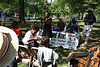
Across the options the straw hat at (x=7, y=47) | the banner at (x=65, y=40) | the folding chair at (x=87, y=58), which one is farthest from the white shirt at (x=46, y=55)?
the banner at (x=65, y=40)

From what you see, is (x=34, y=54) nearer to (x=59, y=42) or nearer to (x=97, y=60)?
(x=97, y=60)

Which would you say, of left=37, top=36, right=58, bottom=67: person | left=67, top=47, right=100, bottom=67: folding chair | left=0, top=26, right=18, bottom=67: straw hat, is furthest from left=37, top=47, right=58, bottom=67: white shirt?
left=0, top=26, right=18, bottom=67: straw hat

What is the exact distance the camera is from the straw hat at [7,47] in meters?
1.43

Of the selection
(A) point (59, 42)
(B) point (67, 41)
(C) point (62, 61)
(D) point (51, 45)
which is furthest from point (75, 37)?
(C) point (62, 61)

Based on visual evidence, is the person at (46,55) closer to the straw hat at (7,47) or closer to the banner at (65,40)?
the straw hat at (7,47)

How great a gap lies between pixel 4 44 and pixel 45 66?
158 centimetres

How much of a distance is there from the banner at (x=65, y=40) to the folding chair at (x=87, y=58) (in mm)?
3010

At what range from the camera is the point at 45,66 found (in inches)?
110

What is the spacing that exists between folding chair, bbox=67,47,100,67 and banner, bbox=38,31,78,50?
3010 millimetres

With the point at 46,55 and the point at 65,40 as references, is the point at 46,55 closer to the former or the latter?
the point at 46,55

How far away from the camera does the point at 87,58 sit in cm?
291

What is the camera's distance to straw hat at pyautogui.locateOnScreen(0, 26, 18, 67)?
1.43m

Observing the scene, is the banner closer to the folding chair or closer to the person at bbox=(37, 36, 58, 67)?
the folding chair

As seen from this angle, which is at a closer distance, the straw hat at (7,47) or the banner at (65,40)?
the straw hat at (7,47)
